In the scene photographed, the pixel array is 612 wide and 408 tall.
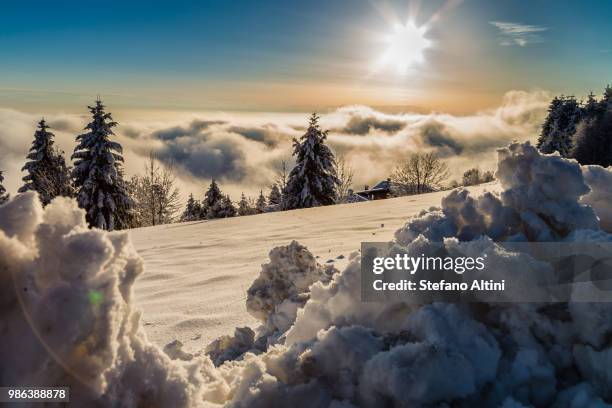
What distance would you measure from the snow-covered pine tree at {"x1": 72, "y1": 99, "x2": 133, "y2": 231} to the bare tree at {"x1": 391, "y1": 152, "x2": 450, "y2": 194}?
31.2 meters

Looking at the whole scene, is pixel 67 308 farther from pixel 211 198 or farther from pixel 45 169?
pixel 211 198

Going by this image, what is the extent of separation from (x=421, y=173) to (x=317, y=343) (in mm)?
50188

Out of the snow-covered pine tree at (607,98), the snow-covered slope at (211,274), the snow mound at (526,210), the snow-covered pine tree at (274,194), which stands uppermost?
the snow-covered pine tree at (607,98)

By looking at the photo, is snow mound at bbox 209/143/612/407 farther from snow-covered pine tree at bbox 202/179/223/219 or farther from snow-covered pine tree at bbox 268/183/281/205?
snow-covered pine tree at bbox 268/183/281/205

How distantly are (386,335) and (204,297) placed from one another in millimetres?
2899

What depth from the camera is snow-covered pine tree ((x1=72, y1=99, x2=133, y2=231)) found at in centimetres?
2545

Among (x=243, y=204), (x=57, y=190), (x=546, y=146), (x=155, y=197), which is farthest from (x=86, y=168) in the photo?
(x=546, y=146)

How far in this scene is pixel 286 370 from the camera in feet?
4.78

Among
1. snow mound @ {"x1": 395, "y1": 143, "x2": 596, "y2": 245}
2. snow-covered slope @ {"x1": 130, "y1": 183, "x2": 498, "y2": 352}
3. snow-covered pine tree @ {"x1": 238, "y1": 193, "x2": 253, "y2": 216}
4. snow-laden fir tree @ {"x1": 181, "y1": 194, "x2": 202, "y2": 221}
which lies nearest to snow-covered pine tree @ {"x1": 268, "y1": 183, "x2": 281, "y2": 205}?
snow-covered pine tree @ {"x1": 238, "y1": 193, "x2": 253, "y2": 216}

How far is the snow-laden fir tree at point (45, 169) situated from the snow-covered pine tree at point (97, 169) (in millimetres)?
1742

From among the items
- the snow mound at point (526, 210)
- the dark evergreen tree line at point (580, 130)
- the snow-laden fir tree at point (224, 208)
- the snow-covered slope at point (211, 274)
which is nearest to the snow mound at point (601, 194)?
the snow mound at point (526, 210)

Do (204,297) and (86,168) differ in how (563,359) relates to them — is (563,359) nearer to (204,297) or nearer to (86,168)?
(204,297)

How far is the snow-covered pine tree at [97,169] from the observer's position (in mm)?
25453

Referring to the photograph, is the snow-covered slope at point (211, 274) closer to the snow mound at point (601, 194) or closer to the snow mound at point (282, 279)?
the snow mound at point (282, 279)
